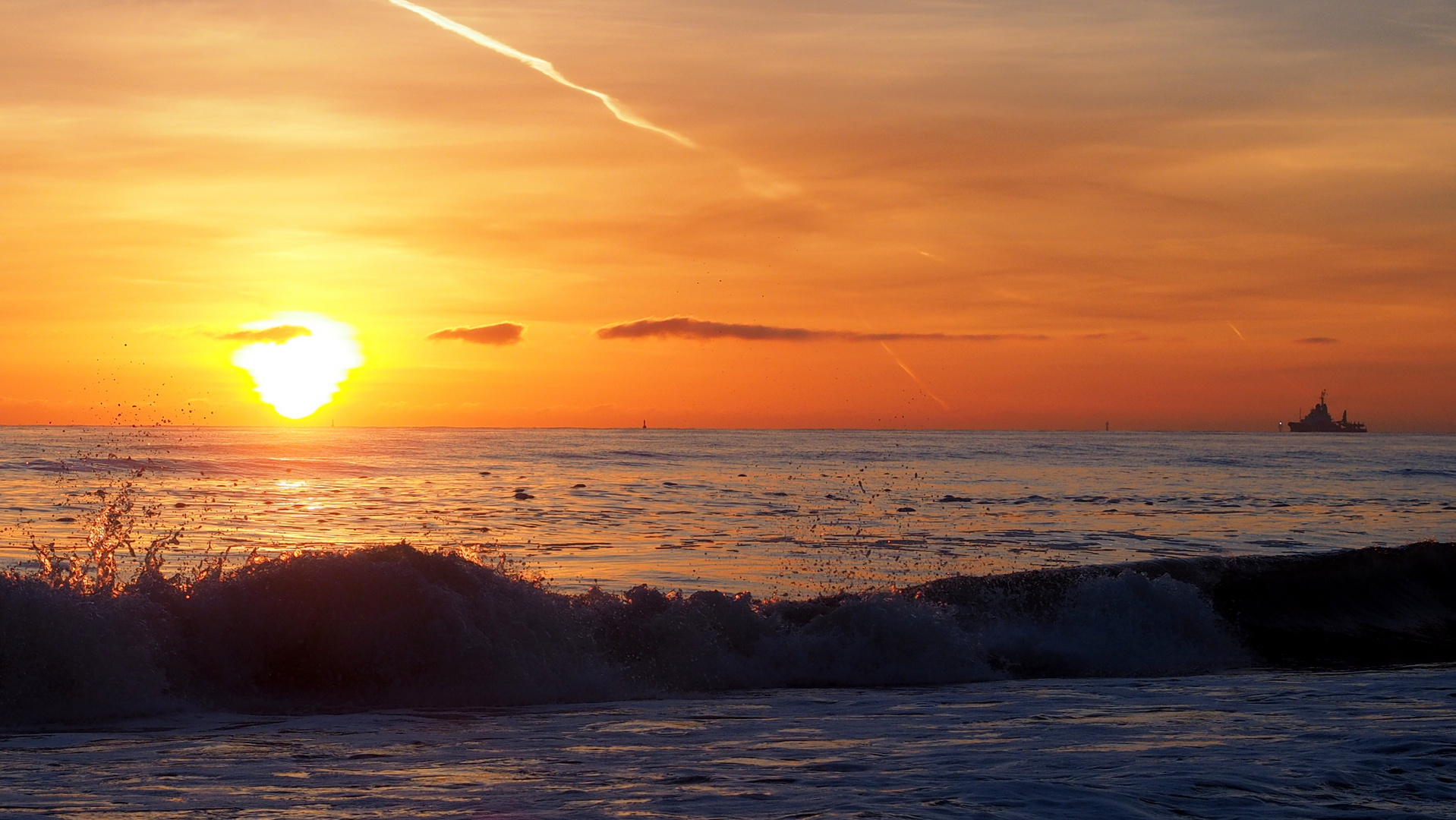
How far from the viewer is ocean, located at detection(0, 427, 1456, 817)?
293 inches

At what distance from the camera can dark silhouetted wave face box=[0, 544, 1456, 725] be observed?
10.5 m

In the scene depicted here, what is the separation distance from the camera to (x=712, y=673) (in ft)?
40.7

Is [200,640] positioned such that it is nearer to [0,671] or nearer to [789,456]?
[0,671]

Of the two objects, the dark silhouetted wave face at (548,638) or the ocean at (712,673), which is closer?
the ocean at (712,673)

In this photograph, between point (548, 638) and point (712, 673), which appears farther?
point (712, 673)

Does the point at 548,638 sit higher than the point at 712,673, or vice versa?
the point at 548,638

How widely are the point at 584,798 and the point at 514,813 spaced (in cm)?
52

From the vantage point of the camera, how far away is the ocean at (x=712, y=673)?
24.4 feet

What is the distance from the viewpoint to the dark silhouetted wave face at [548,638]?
10492 millimetres

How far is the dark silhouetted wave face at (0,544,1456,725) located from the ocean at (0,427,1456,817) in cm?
4

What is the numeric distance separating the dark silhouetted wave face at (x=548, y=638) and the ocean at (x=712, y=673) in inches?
1.4

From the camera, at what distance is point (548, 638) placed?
40.0 feet

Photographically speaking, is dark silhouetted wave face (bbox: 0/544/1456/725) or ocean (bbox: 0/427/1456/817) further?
dark silhouetted wave face (bbox: 0/544/1456/725)

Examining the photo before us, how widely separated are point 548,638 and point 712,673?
1.88m
